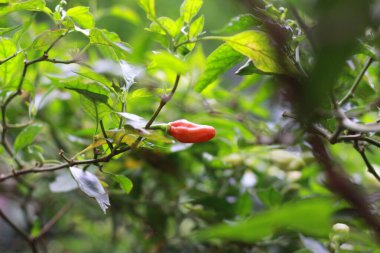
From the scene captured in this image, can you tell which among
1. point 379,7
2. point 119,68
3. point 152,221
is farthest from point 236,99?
point 379,7

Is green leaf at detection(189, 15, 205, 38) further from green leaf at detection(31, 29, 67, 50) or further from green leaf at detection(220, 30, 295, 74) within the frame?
green leaf at detection(31, 29, 67, 50)

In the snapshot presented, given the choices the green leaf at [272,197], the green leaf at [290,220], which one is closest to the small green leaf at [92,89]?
the green leaf at [290,220]

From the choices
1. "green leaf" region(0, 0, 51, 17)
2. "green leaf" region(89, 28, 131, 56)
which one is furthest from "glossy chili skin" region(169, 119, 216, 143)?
"green leaf" region(0, 0, 51, 17)

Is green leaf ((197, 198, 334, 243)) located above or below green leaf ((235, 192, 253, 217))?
above

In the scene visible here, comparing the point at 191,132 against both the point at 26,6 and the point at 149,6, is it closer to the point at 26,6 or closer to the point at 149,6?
the point at 149,6

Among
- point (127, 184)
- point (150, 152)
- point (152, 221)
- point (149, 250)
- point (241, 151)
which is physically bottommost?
point (149, 250)

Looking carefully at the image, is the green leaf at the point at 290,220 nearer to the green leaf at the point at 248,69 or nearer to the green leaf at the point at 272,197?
the green leaf at the point at 248,69

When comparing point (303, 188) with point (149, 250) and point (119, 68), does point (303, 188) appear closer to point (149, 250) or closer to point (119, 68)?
point (149, 250)
